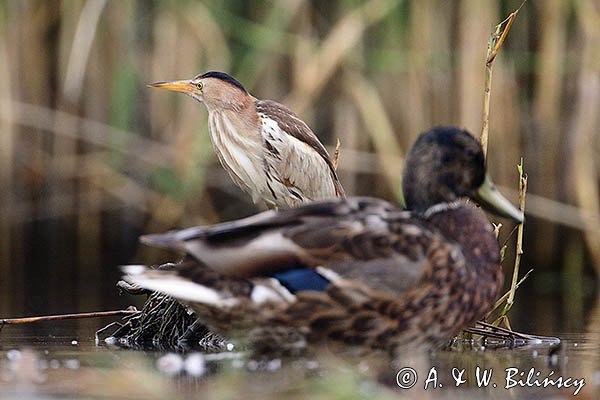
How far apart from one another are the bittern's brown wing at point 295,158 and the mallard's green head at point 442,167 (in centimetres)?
223

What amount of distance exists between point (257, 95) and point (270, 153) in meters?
3.68

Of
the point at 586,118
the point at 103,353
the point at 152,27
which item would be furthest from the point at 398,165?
the point at 103,353

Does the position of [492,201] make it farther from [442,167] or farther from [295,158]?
[295,158]

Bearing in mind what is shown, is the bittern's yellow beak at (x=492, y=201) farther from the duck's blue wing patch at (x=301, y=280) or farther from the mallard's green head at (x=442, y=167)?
the duck's blue wing patch at (x=301, y=280)

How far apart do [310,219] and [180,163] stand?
6.02 m

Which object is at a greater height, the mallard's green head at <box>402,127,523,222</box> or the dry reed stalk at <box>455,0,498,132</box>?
the dry reed stalk at <box>455,0,498,132</box>

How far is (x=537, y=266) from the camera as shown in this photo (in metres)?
10.8

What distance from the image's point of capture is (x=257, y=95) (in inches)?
434

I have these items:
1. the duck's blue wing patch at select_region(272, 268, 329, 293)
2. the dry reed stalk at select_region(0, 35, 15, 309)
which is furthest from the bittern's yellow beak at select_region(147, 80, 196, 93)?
the dry reed stalk at select_region(0, 35, 15, 309)

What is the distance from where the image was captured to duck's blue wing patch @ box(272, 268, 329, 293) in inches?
183

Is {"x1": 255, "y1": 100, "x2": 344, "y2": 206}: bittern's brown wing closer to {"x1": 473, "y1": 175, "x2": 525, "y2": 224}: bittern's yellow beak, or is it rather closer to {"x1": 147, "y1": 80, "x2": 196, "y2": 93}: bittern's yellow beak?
{"x1": 147, "y1": 80, "x2": 196, "y2": 93}: bittern's yellow beak

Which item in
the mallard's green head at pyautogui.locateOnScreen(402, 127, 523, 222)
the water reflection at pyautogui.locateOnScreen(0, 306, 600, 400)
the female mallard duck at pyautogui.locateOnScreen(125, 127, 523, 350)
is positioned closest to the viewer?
the water reflection at pyautogui.locateOnScreen(0, 306, 600, 400)

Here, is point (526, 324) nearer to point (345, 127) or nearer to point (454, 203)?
point (454, 203)

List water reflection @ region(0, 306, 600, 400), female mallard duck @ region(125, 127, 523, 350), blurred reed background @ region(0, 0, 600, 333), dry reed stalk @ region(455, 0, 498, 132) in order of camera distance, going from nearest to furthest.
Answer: water reflection @ region(0, 306, 600, 400) < female mallard duck @ region(125, 127, 523, 350) < dry reed stalk @ region(455, 0, 498, 132) < blurred reed background @ region(0, 0, 600, 333)
